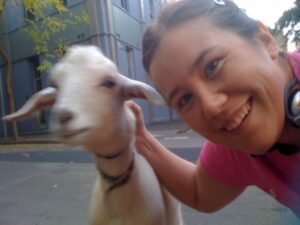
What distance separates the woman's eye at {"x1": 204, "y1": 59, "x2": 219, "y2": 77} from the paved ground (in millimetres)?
1200

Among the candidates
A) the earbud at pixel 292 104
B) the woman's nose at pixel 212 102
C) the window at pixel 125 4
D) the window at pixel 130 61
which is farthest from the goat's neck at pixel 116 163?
the window at pixel 125 4

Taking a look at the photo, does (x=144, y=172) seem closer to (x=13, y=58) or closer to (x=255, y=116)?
(x=255, y=116)

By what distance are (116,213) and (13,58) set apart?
12.4 meters

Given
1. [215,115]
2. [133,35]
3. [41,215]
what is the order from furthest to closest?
[133,35] < [41,215] < [215,115]

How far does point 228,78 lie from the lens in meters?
1.07

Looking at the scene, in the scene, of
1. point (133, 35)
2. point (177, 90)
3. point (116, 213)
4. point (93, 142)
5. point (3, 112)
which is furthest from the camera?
point (3, 112)

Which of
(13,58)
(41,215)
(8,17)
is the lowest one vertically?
(41,215)

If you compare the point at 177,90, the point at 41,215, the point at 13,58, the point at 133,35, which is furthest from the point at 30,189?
the point at 13,58

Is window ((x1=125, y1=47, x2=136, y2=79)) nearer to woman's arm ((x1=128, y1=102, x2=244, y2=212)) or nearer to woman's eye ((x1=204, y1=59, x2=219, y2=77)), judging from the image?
woman's arm ((x1=128, y1=102, x2=244, y2=212))

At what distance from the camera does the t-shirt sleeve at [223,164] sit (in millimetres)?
1535

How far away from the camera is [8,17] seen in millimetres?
13039

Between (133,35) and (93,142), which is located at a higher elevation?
(133,35)

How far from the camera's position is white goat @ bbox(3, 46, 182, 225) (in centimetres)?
150

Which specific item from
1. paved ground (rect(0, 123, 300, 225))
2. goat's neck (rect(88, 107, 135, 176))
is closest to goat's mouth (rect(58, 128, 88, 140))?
goat's neck (rect(88, 107, 135, 176))
